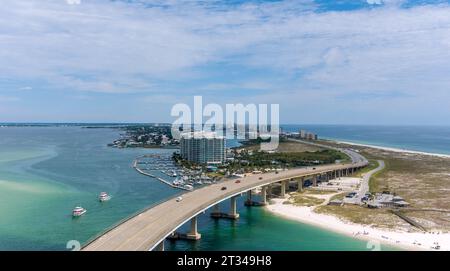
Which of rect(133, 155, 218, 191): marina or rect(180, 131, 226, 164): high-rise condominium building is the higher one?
rect(180, 131, 226, 164): high-rise condominium building

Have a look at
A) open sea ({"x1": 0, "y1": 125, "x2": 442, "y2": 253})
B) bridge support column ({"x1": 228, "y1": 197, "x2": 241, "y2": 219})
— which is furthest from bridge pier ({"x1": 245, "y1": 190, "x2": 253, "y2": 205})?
bridge support column ({"x1": 228, "y1": 197, "x2": 241, "y2": 219})

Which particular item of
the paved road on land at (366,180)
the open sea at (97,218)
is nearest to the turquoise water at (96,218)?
the open sea at (97,218)

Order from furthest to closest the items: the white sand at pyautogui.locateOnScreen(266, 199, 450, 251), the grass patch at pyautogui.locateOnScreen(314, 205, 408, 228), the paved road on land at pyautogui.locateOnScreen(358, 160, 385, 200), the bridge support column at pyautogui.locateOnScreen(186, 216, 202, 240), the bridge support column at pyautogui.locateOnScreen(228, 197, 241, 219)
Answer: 1. the paved road on land at pyautogui.locateOnScreen(358, 160, 385, 200)
2. the bridge support column at pyautogui.locateOnScreen(228, 197, 241, 219)
3. the grass patch at pyautogui.locateOnScreen(314, 205, 408, 228)
4. the bridge support column at pyautogui.locateOnScreen(186, 216, 202, 240)
5. the white sand at pyautogui.locateOnScreen(266, 199, 450, 251)

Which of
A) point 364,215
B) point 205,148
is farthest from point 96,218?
point 205,148

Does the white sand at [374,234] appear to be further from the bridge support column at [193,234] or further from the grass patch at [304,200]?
the bridge support column at [193,234]

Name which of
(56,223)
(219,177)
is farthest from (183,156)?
(56,223)

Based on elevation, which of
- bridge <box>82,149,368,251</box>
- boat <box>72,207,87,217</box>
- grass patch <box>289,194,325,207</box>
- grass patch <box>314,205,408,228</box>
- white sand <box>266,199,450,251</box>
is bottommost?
grass patch <box>289,194,325,207</box>

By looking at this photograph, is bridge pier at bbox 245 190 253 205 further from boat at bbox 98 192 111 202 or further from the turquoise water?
boat at bbox 98 192 111 202

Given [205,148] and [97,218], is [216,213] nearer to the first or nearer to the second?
[97,218]
